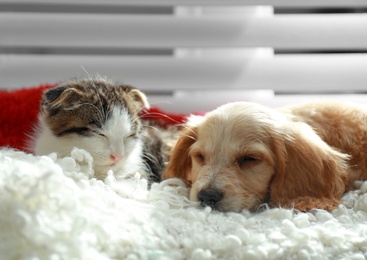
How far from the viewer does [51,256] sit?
116cm

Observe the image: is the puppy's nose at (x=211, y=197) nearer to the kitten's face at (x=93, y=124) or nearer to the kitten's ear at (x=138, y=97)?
the kitten's face at (x=93, y=124)

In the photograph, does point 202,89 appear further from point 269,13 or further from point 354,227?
point 354,227

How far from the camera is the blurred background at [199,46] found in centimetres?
263

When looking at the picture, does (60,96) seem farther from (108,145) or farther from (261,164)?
(261,164)

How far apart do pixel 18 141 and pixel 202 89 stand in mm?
907

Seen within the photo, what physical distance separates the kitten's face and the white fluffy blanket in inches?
6.6

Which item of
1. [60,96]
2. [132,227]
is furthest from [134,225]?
[60,96]

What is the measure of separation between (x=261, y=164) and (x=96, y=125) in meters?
0.55

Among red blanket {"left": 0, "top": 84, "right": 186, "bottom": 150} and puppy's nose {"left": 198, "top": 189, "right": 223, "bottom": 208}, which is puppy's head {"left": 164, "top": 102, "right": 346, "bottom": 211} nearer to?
puppy's nose {"left": 198, "top": 189, "right": 223, "bottom": 208}

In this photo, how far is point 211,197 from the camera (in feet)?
5.40

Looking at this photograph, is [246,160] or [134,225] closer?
[134,225]

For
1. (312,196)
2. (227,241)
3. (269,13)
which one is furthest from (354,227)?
(269,13)

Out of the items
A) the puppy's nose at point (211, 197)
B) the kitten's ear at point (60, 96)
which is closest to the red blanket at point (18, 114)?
the kitten's ear at point (60, 96)

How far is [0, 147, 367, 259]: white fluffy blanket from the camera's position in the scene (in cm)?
120
